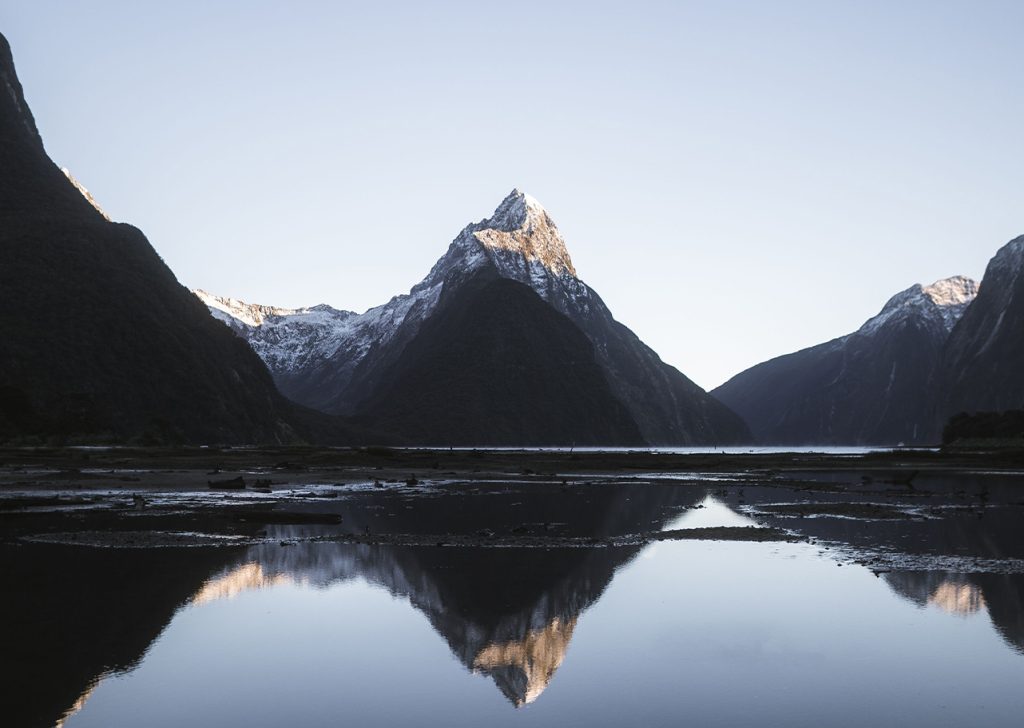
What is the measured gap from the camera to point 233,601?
26.4 metres

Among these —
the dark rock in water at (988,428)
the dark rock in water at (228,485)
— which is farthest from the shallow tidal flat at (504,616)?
the dark rock in water at (988,428)

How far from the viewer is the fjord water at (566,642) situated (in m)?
17.1

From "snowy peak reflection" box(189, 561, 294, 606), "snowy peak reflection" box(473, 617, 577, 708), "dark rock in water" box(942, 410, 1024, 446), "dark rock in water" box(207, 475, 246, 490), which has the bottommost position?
"snowy peak reflection" box(189, 561, 294, 606)

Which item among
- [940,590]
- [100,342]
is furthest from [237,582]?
[100,342]

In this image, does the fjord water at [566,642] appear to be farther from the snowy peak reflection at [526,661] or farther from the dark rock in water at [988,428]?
the dark rock in water at [988,428]

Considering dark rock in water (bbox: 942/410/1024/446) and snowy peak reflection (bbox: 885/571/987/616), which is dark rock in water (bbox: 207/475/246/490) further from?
dark rock in water (bbox: 942/410/1024/446)

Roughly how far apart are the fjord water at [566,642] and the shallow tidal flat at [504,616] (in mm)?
88

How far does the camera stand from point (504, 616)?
982 inches

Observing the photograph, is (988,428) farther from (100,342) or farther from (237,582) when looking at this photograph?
(237,582)

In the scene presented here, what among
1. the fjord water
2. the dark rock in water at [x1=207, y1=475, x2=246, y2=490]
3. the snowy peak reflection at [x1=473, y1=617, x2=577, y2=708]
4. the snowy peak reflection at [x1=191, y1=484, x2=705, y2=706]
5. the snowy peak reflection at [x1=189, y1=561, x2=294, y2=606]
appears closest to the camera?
the fjord water

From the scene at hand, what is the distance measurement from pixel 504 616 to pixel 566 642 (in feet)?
9.32

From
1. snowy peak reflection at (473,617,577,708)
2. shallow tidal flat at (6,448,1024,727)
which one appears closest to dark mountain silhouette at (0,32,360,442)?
shallow tidal flat at (6,448,1024,727)

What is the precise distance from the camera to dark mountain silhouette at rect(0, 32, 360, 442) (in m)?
138

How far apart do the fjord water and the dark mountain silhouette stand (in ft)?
374
